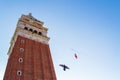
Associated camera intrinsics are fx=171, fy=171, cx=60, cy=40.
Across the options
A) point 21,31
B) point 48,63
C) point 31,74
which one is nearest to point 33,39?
point 21,31

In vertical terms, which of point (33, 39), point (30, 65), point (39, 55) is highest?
point (33, 39)

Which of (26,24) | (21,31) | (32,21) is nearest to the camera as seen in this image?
(21,31)

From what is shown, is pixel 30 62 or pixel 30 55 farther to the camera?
pixel 30 55

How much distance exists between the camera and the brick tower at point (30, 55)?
2533cm

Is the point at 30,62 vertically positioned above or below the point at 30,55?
below

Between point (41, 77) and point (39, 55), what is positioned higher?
point (39, 55)

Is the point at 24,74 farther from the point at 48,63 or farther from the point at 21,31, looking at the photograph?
the point at 21,31

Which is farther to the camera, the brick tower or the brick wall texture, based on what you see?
the brick tower

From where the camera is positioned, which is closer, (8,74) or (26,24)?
(8,74)

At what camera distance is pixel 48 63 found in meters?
29.2

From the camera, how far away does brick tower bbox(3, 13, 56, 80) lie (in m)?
25.3

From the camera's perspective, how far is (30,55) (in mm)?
28453

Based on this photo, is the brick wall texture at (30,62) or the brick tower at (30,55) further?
the brick tower at (30,55)

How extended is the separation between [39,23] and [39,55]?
1014 cm
